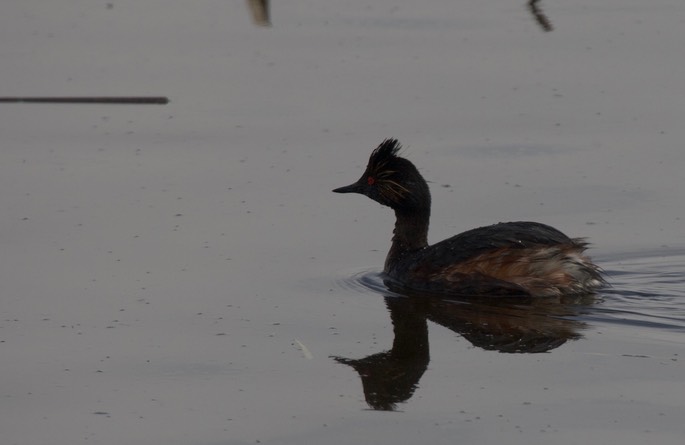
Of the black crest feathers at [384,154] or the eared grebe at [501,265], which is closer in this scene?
the eared grebe at [501,265]

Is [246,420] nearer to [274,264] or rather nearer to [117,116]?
[274,264]

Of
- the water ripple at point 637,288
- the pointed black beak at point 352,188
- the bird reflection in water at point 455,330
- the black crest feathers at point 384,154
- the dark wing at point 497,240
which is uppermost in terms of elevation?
the black crest feathers at point 384,154

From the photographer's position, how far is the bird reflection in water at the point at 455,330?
281 inches

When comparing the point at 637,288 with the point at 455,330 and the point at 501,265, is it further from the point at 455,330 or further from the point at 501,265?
the point at 455,330

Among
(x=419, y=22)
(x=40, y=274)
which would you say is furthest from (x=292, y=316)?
(x=419, y=22)

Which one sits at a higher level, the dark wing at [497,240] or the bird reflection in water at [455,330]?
the dark wing at [497,240]

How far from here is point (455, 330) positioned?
8.05m

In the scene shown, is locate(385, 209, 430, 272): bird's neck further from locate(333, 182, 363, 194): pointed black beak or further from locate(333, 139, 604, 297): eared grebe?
locate(333, 182, 363, 194): pointed black beak

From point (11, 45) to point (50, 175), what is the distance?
404cm

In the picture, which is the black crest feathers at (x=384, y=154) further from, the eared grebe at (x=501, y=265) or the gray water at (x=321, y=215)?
the eared grebe at (x=501, y=265)

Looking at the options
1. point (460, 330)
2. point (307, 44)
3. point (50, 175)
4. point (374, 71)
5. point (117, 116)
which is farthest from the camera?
point (307, 44)

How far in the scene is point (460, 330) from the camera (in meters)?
8.07

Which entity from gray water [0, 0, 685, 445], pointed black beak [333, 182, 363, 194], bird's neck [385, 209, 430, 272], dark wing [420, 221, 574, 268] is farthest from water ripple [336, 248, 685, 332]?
pointed black beak [333, 182, 363, 194]

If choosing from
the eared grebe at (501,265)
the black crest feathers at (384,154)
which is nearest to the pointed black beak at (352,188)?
the black crest feathers at (384,154)
